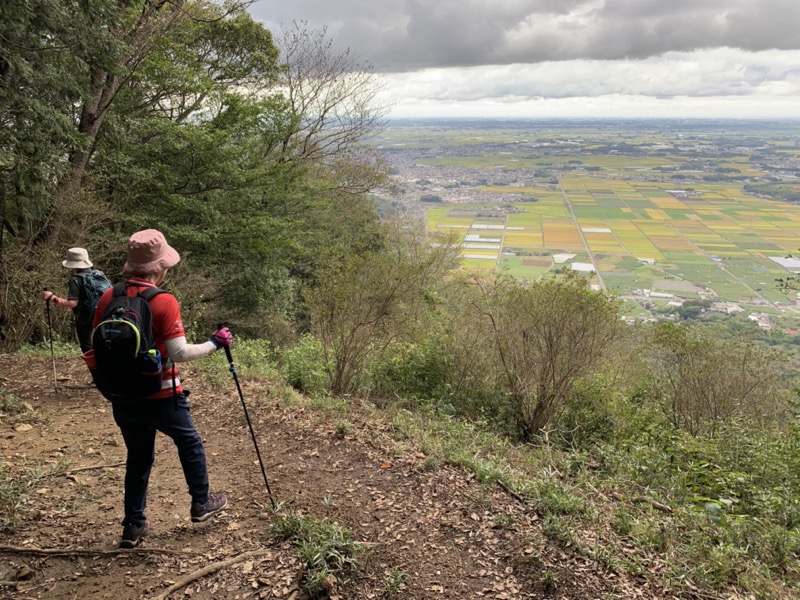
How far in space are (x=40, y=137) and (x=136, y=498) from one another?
6.41m

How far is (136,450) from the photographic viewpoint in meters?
2.91

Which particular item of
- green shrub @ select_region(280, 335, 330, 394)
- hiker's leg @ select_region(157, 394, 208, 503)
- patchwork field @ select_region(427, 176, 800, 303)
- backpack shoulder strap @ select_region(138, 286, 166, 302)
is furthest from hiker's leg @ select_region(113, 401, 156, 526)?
patchwork field @ select_region(427, 176, 800, 303)

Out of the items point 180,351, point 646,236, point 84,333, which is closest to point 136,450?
point 180,351

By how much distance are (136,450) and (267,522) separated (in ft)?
3.67

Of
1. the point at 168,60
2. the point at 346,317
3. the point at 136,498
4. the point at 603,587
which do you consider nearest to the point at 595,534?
the point at 603,587

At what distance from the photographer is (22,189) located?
7062 mm

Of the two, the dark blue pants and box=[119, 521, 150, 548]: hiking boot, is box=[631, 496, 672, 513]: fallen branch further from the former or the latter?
box=[119, 521, 150, 548]: hiking boot

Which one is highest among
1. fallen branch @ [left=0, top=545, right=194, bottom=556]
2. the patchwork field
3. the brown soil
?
fallen branch @ [left=0, top=545, right=194, bottom=556]

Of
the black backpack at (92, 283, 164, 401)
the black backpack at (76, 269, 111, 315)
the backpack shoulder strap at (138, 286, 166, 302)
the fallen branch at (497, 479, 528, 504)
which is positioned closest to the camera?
the black backpack at (92, 283, 164, 401)

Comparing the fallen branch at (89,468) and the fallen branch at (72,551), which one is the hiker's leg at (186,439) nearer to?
the fallen branch at (72,551)

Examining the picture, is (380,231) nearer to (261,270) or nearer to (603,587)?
(261,270)

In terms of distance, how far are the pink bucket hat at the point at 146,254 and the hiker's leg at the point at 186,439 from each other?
79 cm

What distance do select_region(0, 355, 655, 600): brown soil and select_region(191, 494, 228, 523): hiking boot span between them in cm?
11

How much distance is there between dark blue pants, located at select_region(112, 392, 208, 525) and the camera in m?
2.79
